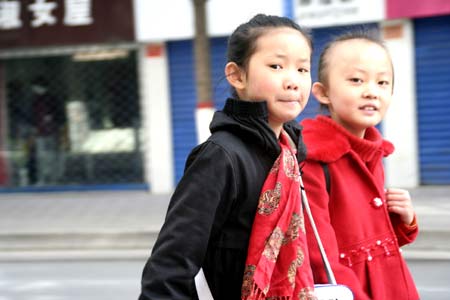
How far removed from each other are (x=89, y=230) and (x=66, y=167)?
4.05m

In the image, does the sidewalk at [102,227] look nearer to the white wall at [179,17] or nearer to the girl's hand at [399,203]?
the white wall at [179,17]

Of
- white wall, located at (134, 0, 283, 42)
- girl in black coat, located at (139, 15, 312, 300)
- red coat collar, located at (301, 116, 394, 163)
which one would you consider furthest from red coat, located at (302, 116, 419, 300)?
white wall, located at (134, 0, 283, 42)

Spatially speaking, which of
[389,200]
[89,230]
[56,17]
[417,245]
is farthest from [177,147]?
[389,200]

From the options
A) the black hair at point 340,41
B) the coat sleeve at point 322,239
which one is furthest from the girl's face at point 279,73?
the black hair at point 340,41

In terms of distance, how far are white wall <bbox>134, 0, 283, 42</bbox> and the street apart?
190 inches

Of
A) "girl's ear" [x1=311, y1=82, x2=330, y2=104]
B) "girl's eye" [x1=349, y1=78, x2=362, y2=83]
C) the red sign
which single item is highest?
the red sign

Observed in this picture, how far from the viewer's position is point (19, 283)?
5684 mm

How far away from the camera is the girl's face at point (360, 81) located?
1951mm

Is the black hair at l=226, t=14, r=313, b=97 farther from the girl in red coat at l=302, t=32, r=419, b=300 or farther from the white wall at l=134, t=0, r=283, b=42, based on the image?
the white wall at l=134, t=0, r=283, b=42

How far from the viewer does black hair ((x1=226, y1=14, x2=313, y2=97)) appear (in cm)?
164

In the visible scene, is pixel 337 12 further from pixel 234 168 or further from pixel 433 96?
pixel 234 168

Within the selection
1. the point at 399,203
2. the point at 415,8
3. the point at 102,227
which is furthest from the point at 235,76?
the point at 415,8

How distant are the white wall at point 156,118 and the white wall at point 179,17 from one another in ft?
1.09

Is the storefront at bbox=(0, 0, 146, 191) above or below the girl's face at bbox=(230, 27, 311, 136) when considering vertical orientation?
below
